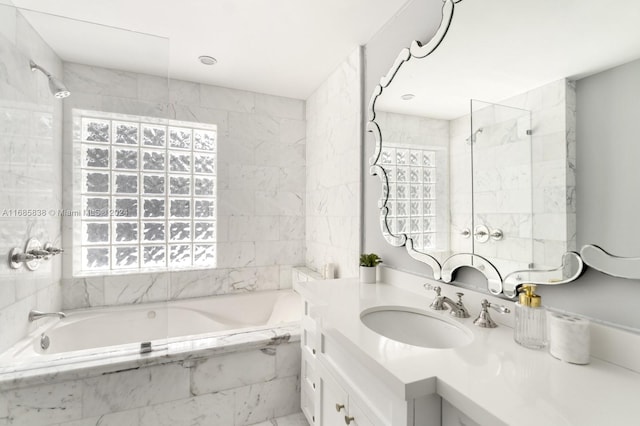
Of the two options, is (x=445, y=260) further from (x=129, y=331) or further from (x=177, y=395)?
(x=129, y=331)

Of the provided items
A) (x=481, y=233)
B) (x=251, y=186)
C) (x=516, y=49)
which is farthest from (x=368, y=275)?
(x=251, y=186)

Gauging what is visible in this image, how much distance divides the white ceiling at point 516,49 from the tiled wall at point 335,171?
666mm

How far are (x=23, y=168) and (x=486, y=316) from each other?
2303 mm

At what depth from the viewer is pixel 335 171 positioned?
2445mm

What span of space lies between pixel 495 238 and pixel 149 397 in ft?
6.42

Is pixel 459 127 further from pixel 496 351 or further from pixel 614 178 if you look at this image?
pixel 496 351

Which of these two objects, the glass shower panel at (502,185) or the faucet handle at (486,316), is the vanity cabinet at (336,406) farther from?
the glass shower panel at (502,185)

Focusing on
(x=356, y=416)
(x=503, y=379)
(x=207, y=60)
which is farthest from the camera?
(x=207, y=60)

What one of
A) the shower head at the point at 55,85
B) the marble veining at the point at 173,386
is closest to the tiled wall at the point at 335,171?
the marble veining at the point at 173,386

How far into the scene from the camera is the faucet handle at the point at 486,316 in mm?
1072

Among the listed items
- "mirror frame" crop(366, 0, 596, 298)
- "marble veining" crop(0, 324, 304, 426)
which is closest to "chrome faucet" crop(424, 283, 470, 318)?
"mirror frame" crop(366, 0, 596, 298)

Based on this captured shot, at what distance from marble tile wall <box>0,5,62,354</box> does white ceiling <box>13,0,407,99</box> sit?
22 centimetres

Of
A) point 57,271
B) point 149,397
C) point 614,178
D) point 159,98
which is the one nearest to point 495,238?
point 614,178

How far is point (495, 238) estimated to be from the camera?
3.76ft
